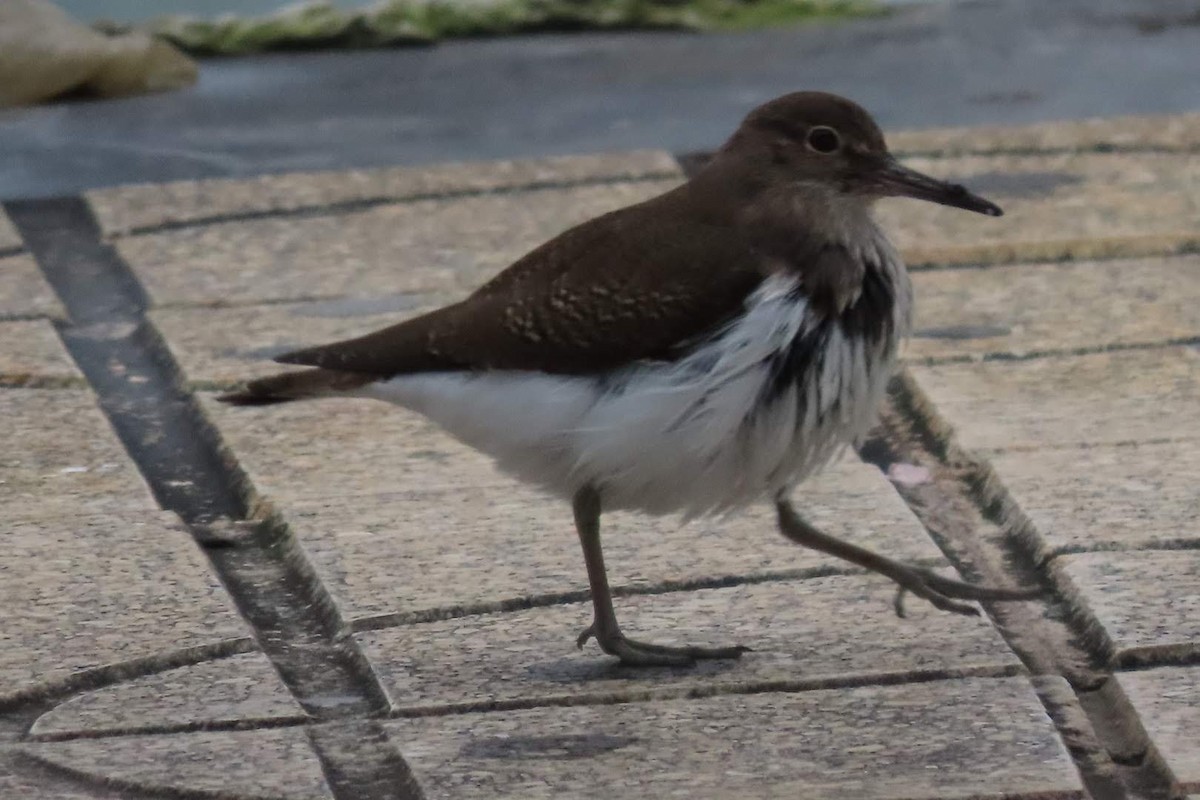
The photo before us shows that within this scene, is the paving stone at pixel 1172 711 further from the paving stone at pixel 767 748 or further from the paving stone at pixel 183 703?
the paving stone at pixel 183 703

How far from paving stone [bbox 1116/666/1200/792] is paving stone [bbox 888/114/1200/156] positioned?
9.62ft

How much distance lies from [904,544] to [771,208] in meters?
0.69

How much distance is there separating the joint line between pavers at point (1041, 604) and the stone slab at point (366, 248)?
1251 millimetres

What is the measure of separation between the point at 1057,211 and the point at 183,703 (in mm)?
3107

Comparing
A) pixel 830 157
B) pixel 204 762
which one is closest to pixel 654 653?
pixel 204 762

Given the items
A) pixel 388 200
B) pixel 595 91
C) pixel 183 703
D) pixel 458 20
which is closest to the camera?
pixel 183 703

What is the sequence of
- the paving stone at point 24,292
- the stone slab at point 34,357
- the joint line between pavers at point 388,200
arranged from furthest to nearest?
the joint line between pavers at point 388,200, the paving stone at point 24,292, the stone slab at point 34,357

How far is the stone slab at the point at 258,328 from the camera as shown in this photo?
5.12m

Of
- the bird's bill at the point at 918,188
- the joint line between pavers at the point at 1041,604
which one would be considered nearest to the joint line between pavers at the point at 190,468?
the joint line between pavers at the point at 1041,604

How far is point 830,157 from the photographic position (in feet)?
12.9

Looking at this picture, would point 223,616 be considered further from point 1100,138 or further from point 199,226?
point 1100,138

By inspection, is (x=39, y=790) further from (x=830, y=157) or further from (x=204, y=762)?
(x=830, y=157)

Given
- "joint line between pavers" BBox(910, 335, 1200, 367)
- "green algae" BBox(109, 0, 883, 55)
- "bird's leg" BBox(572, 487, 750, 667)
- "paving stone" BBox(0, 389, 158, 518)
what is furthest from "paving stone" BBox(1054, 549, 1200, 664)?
"green algae" BBox(109, 0, 883, 55)

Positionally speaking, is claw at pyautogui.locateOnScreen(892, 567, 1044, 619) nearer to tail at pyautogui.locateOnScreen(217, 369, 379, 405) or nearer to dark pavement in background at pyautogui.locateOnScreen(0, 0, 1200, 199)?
tail at pyautogui.locateOnScreen(217, 369, 379, 405)
